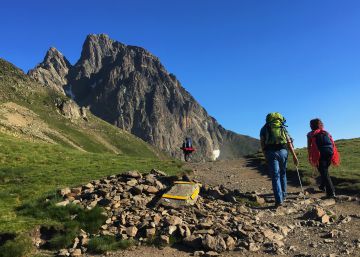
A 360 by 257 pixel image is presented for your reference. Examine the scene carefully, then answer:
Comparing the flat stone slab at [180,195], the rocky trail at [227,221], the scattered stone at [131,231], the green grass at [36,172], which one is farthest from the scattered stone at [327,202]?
the green grass at [36,172]

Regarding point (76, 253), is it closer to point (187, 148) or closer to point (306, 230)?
point (306, 230)

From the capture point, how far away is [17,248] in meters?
11.9

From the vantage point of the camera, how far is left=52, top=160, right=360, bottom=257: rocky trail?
11.6 metres

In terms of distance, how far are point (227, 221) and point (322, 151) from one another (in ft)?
21.0

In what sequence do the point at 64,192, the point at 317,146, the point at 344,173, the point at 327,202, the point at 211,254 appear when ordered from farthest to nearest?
1. the point at 344,173
2. the point at 317,146
3. the point at 64,192
4. the point at 327,202
5. the point at 211,254

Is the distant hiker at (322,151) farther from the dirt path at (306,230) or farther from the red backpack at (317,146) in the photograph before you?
the dirt path at (306,230)

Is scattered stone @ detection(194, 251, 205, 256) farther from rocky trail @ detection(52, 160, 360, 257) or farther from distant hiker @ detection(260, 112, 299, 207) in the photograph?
distant hiker @ detection(260, 112, 299, 207)

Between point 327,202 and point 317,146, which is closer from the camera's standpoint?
point 327,202

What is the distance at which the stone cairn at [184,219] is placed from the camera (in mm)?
11938

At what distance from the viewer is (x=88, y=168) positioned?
2647cm

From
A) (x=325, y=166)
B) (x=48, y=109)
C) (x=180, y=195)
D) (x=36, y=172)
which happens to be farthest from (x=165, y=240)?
(x=48, y=109)

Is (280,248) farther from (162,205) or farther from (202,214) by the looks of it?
(162,205)

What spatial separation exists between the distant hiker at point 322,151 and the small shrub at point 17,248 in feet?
38.5

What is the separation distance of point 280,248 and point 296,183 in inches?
445
